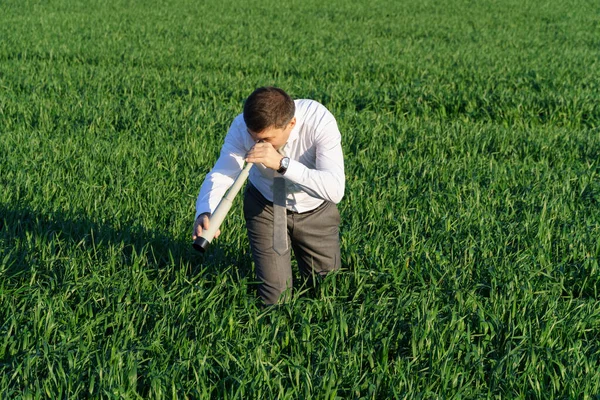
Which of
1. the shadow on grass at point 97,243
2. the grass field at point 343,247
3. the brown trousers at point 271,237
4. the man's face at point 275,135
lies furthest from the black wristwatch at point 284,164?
the shadow on grass at point 97,243

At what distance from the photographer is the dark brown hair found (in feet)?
9.44

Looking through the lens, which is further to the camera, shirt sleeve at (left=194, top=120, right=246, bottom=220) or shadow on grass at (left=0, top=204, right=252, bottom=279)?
shadow on grass at (left=0, top=204, right=252, bottom=279)

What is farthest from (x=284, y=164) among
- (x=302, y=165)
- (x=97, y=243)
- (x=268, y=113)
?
(x=97, y=243)

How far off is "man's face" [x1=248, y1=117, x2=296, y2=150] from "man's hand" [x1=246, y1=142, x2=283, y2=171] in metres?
0.07

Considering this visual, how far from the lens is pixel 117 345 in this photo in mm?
2988

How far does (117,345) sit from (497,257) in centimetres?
213

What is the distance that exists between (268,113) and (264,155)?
0.57 ft

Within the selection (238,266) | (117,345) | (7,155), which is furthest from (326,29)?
(117,345)

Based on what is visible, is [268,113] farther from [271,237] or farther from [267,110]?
[271,237]

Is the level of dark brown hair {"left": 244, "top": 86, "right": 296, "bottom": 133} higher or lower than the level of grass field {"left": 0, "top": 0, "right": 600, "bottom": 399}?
higher

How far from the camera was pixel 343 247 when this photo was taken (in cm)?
412

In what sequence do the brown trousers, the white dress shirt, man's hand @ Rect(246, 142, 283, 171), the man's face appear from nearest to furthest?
man's hand @ Rect(246, 142, 283, 171) → the man's face → the white dress shirt → the brown trousers

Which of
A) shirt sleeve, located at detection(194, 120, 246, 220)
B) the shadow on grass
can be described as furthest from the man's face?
the shadow on grass

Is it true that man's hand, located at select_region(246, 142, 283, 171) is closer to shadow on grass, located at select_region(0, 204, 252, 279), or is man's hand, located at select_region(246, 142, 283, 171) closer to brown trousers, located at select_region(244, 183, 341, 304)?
brown trousers, located at select_region(244, 183, 341, 304)
